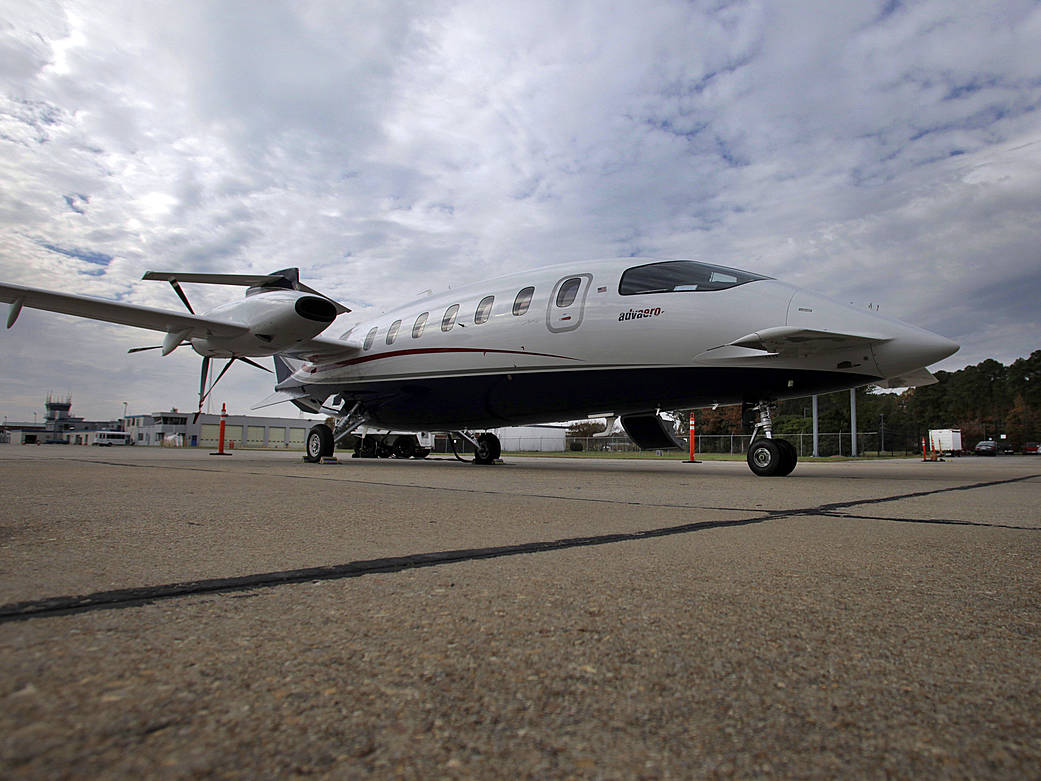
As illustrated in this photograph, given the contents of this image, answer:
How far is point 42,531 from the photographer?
2.42 meters

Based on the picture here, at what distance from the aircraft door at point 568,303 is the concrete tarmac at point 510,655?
568 cm

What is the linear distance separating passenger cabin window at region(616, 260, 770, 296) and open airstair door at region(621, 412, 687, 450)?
1993mm

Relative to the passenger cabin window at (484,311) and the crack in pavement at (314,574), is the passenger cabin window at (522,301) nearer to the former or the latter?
the passenger cabin window at (484,311)

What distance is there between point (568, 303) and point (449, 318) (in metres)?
2.47

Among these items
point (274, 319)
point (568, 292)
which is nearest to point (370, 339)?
point (274, 319)

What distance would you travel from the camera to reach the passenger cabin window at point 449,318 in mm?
9734

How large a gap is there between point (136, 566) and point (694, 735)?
1714mm

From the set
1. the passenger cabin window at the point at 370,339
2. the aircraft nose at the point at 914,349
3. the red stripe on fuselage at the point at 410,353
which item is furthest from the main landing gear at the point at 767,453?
the passenger cabin window at the point at 370,339

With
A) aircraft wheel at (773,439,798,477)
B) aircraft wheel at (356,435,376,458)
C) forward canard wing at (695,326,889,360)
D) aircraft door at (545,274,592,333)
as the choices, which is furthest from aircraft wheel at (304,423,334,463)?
aircraft wheel at (773,439,798,477)

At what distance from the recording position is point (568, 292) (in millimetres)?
8234

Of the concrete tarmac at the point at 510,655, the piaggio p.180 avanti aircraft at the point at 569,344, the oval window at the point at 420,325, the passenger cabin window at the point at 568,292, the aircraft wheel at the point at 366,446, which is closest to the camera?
the concrete tarmac at the point at 510,655

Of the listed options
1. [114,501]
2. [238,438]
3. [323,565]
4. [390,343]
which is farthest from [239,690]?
[238,438]

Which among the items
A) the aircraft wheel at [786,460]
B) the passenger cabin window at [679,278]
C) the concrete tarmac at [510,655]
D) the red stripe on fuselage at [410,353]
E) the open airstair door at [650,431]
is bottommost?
the concrete tarmac at [510,655]

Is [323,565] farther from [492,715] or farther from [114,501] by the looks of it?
[114,501]
